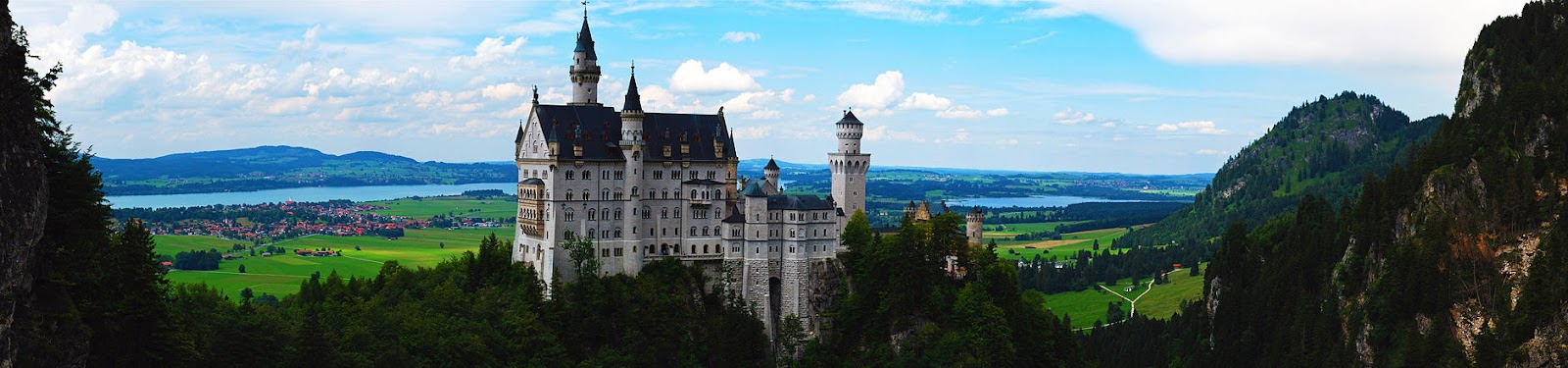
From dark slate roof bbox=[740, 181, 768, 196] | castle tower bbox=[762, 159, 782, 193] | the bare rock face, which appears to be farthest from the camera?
castle tower bbox=[762, 159, 782, 193]

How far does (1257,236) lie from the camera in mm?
174625

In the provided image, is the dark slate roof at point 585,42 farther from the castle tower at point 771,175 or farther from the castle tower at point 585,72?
the castle tower at point 771,175

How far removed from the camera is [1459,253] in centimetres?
11612

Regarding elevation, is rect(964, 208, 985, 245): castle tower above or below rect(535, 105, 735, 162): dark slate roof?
below

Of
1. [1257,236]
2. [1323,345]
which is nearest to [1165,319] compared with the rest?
[1257,236]

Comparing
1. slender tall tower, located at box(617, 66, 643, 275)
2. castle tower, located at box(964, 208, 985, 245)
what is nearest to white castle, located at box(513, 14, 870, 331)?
slender tall tower, located at box(617, 66, 643, 275)

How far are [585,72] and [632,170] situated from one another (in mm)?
10083

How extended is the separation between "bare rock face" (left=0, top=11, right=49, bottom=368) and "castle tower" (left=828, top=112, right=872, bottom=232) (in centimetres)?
7403

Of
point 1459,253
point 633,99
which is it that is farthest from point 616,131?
point 1459,253

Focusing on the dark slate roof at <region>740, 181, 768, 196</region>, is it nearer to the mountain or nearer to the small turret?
the small turret

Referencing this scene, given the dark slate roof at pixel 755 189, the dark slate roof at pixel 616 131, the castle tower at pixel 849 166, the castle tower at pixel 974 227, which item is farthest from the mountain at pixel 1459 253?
the dark slate roof at pixel 616 131

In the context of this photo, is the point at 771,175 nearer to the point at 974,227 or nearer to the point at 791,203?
the point at 791,203

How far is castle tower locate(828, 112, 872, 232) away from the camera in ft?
413

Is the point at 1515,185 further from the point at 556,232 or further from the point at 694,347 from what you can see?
the point at 556,232
